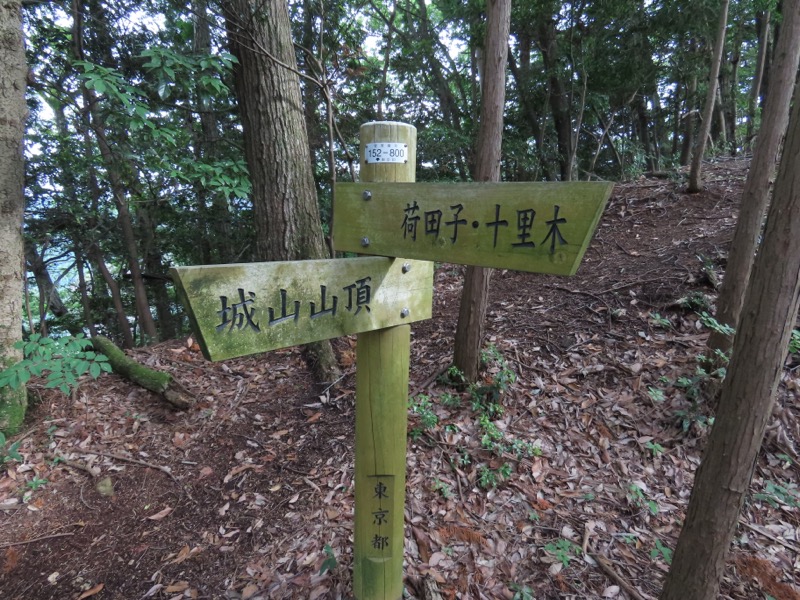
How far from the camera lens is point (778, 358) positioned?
5.81ft

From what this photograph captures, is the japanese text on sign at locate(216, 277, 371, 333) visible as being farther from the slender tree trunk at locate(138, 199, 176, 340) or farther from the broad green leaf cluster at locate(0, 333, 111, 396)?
the slender tree trunk at locate(138, 199, 176, 340)

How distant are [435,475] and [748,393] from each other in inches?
89.6

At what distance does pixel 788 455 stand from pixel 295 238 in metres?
4.90

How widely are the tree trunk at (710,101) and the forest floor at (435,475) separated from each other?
10.5 ft

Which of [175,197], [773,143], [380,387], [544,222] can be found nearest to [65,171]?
[175,197]

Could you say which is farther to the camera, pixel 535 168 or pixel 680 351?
pixel 535 168

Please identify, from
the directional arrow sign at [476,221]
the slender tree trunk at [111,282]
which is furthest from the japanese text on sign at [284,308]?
the slender tree trunk at [111,282]

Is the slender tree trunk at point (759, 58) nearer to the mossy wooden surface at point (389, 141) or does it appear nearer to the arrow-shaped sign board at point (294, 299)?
the mossy wooden surface at point (389, 141)

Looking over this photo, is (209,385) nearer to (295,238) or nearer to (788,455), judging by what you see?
(295,238)

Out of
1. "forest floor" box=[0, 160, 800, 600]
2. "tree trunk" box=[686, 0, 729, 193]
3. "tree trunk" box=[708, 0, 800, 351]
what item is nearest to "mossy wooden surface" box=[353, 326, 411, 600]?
"forest floor" box=[0, 160, 800, 600]

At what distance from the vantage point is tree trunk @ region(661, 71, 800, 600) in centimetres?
170

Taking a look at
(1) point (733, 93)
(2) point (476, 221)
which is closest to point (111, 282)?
(2) point (476, 221)

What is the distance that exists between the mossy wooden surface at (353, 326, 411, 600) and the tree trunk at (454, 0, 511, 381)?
2.22m

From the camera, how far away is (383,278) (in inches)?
66.7
